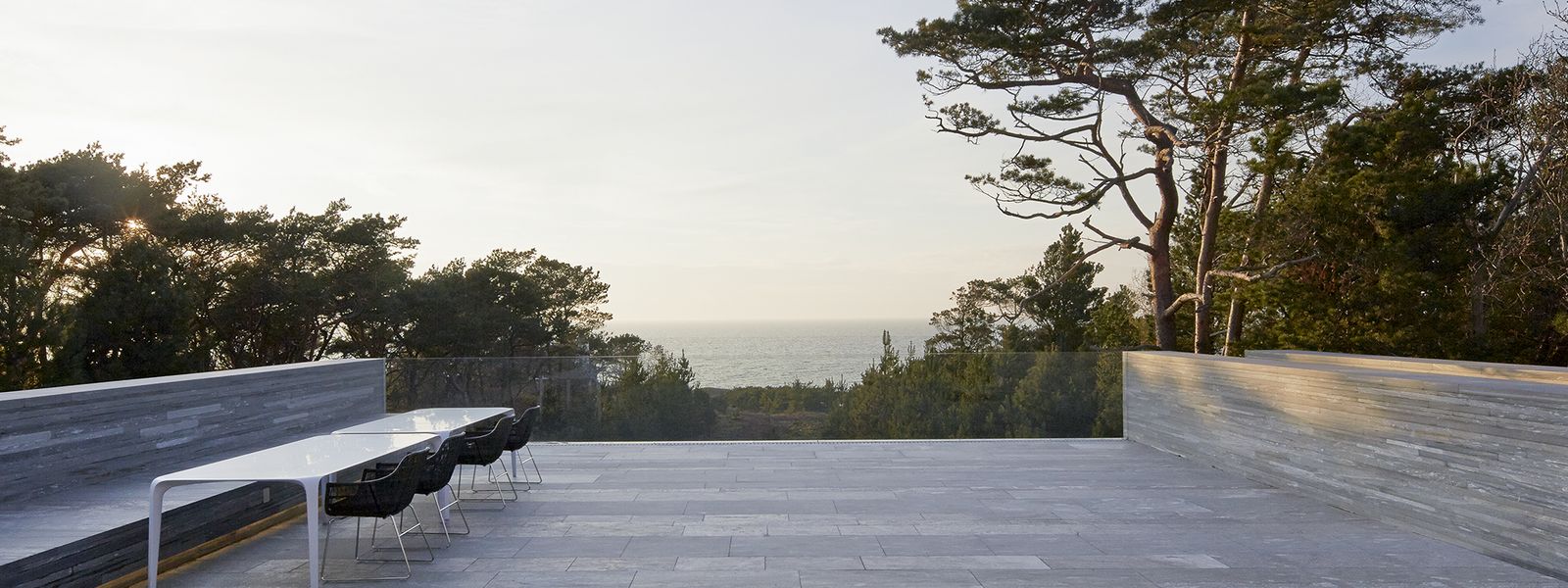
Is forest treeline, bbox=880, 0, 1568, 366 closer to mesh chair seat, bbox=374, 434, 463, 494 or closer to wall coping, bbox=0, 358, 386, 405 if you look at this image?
wall coping, bbox=0, 358, 386, 405

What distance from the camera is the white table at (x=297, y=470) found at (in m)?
4.38

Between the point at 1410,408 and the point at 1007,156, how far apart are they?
12035 mm

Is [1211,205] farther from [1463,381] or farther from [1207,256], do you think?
[1463,381]

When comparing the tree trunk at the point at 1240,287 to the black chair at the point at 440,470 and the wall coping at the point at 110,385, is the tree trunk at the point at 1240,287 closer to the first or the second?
the black chair at the point at 440,470

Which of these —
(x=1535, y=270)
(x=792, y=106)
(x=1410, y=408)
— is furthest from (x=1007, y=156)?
(x=1410, y=408)

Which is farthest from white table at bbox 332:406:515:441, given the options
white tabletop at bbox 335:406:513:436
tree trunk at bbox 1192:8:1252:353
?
tree trunk at bbox 1192:8:1252:353

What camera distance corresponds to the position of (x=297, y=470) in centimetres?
461

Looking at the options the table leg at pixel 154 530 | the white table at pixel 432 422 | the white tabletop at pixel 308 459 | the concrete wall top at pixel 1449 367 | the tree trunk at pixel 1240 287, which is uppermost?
the tree trunk at pixel 1240 287

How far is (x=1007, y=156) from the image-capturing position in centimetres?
1752

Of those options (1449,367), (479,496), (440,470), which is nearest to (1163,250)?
(1449,367)

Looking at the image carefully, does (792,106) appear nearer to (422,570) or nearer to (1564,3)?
(1564,3)

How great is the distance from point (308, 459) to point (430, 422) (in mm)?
1782

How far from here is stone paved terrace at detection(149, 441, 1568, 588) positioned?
4863mm

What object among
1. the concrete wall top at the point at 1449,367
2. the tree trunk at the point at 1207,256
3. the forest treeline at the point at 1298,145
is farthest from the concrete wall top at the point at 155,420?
the tree trunk at the point at 1207,256
